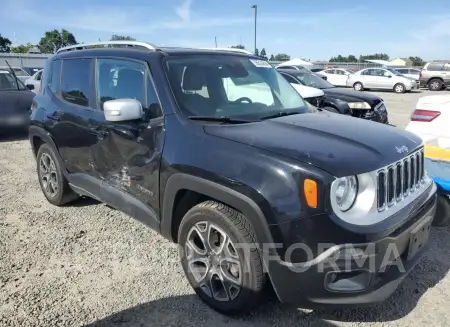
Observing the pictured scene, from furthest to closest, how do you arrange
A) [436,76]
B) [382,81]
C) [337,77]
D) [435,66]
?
[337,77], [435,66], [382,81], [436,76]

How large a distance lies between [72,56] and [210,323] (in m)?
3.21

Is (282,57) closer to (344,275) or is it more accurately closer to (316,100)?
(316,100)

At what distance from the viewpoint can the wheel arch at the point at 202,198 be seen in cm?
235

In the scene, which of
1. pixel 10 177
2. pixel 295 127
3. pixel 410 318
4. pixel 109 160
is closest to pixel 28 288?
pixel 109 160

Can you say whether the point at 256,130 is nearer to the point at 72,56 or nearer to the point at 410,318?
the point at 410,318

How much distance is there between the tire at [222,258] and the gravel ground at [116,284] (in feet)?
0.47

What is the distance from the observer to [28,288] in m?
3.13

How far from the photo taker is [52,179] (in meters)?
4.83

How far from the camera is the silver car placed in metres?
24.5

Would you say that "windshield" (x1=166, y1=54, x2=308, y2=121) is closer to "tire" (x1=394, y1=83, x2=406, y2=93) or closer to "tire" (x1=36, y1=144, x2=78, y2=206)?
"tire" (x1=36, y1=144, x2=78, y2=206)

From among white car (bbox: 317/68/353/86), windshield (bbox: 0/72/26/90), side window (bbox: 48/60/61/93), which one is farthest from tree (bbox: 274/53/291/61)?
side window (bbox: 48/60/61/93)

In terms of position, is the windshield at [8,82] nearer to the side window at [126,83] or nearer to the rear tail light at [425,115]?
the side window at [126,83]

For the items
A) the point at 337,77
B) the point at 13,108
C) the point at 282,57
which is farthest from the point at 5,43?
the point at 13,108

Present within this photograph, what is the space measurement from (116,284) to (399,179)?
2.31 m
